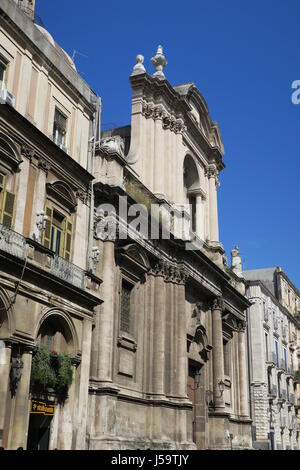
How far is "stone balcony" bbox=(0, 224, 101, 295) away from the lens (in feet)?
50.6

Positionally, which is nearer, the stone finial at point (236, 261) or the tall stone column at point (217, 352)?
the tall stone column at point (217, 352)

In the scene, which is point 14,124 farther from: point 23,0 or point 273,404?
point 273,404

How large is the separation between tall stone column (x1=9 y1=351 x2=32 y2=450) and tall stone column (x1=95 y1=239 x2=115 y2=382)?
5213 mm

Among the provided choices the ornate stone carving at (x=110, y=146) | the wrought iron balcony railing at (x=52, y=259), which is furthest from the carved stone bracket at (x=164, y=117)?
the wrought iron balcony railing at (x=52, y=259)

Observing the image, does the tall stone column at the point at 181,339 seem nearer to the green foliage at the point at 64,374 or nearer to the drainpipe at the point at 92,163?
the drainpipe at the point at 92,163

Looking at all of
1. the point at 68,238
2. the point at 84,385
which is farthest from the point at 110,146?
the point at 84,385

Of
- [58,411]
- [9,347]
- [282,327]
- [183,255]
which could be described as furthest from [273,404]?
[9,347]

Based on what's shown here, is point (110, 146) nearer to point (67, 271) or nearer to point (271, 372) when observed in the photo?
point (67, 271)

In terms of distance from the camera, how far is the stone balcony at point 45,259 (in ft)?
50.6

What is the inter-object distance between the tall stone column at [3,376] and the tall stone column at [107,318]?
238 inches

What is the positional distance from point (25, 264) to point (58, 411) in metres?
4.84

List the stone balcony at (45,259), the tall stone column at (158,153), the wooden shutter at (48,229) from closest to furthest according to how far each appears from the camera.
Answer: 1. the stone balcony at (45,259)
2. the wooden shutter at (48,229)
3. the tall stone column at (158,153)

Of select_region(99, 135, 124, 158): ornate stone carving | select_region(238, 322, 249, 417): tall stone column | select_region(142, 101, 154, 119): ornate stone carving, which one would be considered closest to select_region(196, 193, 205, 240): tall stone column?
select_region(142, 101, 154, 119): ornate stone carving

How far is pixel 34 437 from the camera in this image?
54.3 ft
